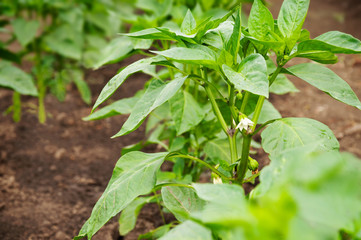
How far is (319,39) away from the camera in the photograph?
0.99m

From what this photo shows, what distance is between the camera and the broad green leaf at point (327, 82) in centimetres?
101

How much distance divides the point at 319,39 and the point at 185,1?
1281 mm

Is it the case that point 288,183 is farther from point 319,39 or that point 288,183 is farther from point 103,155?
point 103,155

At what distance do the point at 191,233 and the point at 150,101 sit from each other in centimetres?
53

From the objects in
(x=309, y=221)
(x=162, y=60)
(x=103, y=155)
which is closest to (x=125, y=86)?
(x=103, y=155)

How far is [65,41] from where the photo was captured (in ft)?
9.79

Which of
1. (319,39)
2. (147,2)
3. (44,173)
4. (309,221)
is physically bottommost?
(44,173)

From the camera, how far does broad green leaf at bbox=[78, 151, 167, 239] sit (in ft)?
3.29

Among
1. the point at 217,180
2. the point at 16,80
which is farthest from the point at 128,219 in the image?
the point at 16,80

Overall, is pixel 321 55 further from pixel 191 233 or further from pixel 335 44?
pixel 191 233

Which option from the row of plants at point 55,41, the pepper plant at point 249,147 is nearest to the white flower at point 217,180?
the pepper plant at point 249,147

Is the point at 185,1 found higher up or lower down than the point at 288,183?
lower down

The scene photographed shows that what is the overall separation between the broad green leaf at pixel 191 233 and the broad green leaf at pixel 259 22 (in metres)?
0.60

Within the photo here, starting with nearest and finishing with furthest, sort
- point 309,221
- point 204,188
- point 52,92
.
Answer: point 309,221
point 204,188
point 52,92
